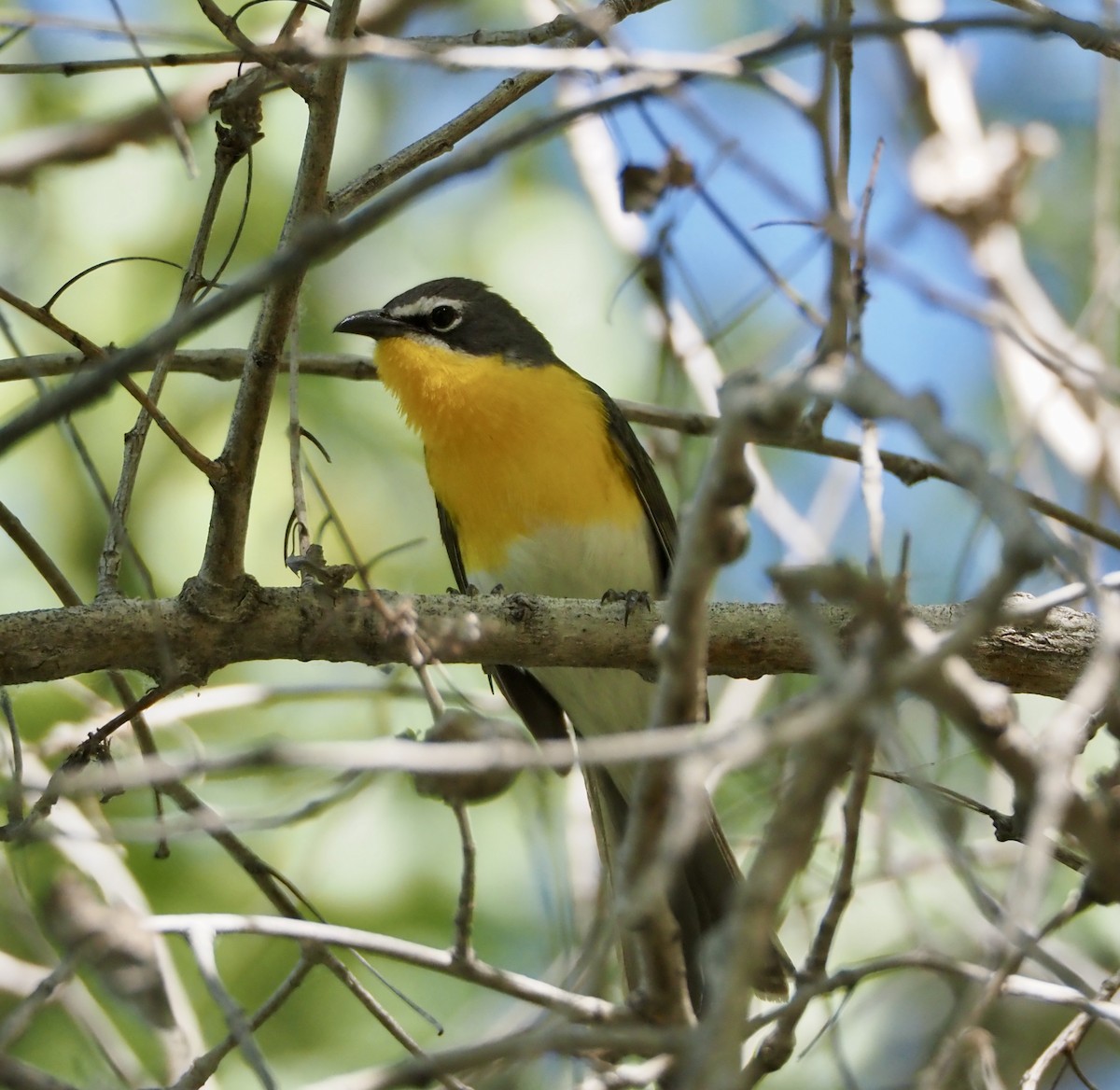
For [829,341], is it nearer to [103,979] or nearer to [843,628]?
[843,628]

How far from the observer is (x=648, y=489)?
6.09 m

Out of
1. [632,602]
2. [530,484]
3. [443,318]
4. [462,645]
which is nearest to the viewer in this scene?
[462,645]

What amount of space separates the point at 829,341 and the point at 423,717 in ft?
12.6

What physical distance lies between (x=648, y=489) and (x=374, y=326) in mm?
1397

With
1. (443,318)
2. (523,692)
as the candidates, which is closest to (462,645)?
(523,692)

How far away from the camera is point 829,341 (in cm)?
249

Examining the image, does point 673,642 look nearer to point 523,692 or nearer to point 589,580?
point 589,580

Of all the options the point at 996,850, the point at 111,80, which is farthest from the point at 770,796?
the point at 111,80

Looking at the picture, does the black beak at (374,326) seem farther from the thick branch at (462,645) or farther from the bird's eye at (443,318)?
the thick branch at (462,645)

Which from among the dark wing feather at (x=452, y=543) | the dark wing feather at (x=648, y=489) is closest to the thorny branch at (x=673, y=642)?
the dark wing feather at (x=648, y=489)

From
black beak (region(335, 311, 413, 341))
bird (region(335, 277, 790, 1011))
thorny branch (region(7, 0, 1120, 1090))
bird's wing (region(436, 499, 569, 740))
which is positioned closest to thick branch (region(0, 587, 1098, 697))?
thorny branch (region(7, 0, 1120, 1090))

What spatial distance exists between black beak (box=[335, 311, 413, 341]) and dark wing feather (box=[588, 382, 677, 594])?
3.23ft

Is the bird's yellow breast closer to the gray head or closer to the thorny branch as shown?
the gray head

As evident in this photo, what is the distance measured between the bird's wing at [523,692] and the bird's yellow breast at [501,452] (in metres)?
0.10
